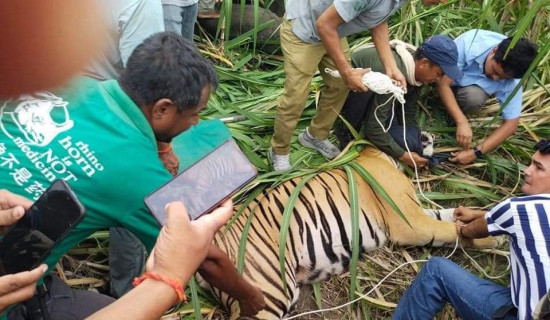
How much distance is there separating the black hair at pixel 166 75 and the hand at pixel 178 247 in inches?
17.4

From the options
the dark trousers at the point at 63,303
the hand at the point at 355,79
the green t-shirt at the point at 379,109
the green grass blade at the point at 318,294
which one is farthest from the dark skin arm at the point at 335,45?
the dark trousers at the point at 63,303

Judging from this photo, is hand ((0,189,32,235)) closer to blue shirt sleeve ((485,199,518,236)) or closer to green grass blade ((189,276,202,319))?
green grass blade ((189,276,202,319))

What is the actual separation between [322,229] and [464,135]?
110cm

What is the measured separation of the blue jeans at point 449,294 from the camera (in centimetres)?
215

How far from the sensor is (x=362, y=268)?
105 inches

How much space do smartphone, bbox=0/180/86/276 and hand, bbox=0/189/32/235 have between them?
2 centimetres

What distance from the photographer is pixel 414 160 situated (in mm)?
2971

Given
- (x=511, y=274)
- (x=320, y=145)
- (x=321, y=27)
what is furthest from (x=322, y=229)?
(x=321, y=27)

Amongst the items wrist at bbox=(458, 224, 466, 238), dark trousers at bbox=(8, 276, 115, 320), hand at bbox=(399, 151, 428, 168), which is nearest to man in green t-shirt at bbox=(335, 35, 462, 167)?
hand at bbox=(399, 151, 428, 168)

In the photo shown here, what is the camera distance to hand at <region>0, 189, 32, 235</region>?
132 cm

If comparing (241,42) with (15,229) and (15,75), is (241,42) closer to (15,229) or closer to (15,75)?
(15,75)

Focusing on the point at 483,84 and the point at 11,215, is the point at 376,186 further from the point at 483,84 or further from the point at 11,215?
the point at 11,215

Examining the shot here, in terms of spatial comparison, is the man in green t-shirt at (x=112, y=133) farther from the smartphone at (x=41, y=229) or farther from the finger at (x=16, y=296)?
the finger at (x=16, y=296)

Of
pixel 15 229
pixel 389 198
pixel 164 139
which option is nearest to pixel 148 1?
pixel 164 139
